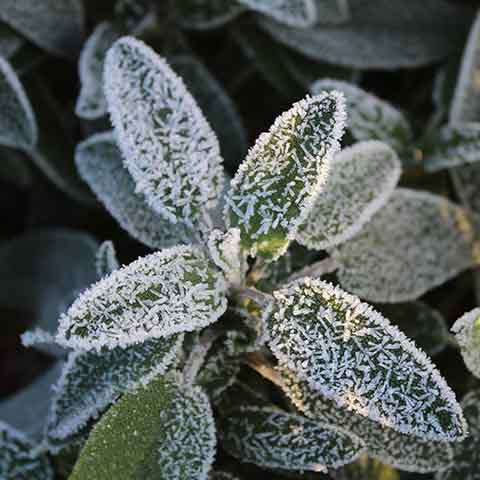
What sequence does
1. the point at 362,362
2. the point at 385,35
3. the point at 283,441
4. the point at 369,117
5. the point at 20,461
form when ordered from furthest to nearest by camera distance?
the point at 385,35
the point at 369,117
the point at 20,461
the point at 283,441
the point at 362,362

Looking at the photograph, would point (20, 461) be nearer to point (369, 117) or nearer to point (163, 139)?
point (163, 139)

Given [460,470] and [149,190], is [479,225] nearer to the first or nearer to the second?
[460,470]

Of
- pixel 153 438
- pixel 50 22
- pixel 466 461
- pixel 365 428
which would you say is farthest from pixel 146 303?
pixel 50 22

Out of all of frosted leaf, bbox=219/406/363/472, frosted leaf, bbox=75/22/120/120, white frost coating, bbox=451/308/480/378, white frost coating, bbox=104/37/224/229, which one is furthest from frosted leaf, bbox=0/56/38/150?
white frost coating, bbox=451/308/480/378

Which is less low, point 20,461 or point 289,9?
point 289,9

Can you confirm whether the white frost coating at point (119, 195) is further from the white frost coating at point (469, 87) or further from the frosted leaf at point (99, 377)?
the white frost coating at point (469, 87)

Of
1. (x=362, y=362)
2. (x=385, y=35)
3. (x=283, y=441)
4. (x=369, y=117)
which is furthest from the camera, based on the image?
(x=385, y=35)

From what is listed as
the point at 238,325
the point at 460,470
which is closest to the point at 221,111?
the point at 238,325

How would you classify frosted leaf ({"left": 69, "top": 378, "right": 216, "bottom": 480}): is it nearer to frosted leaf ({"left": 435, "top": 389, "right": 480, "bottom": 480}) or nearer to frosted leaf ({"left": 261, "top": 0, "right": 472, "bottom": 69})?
frosted leaf ({"left": 435, "top": 389, "right": 480, "bottom": 480})
